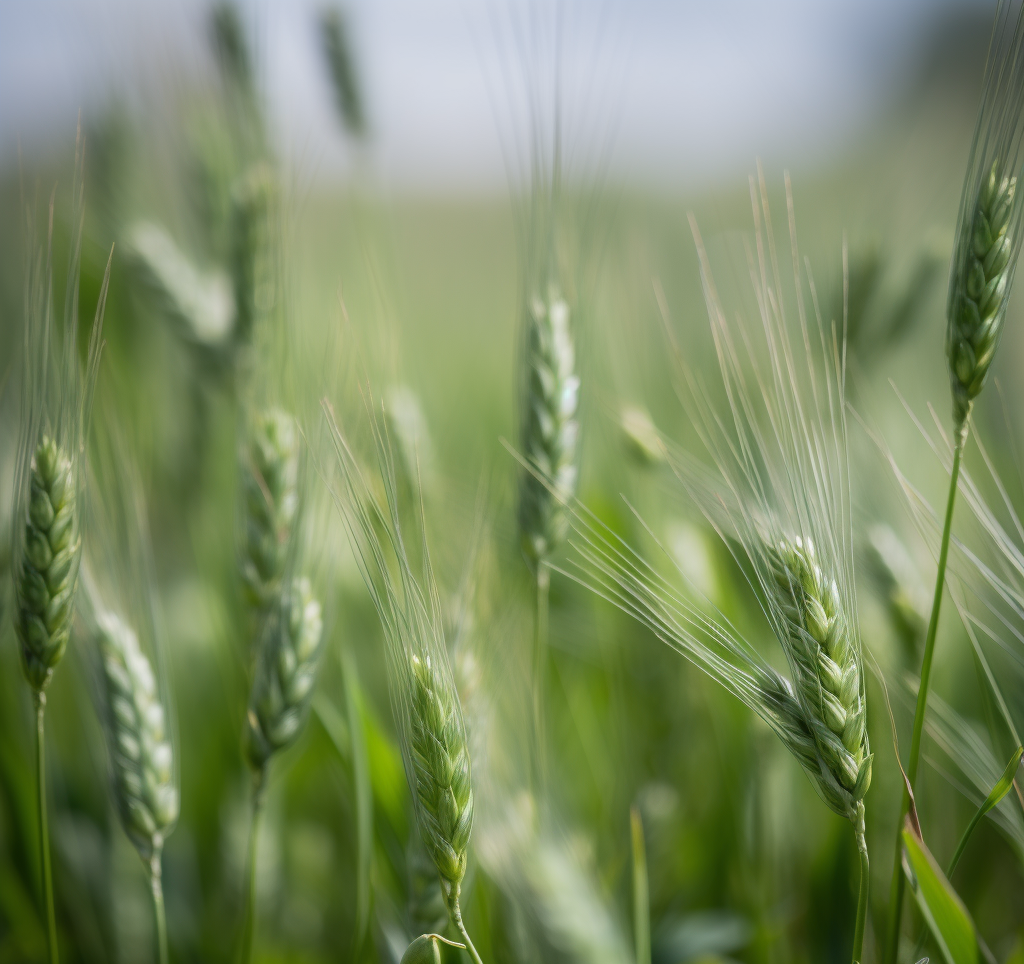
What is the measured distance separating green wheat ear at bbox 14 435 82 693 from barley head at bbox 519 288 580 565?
0.29 m

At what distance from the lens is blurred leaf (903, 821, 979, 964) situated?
0.33 meters

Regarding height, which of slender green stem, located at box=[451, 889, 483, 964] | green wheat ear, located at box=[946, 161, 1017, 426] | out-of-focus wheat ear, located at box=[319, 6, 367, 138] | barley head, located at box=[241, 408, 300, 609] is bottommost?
slender green stem, located at box=[451, 889, 483, 964]

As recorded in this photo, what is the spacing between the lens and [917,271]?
749 mm

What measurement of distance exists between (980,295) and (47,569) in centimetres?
56

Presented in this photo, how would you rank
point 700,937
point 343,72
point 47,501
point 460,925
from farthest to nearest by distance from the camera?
point 343,72
point 700,937
point 47,501
point 460,925

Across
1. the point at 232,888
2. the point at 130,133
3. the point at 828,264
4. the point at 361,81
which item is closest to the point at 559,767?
the point at 232,888

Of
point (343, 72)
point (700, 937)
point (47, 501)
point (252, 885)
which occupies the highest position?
point (343, 72)

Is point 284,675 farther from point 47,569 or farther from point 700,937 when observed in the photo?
point 700,937

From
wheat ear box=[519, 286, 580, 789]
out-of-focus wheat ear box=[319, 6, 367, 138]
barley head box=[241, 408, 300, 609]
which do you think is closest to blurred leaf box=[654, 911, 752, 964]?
wheat ear box=[519, 286, 580, 789]

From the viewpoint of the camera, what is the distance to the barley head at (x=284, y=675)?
43cm

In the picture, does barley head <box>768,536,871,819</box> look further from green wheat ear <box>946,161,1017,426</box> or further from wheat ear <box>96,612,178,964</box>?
wheat ear <box>96,612,178,964</box>

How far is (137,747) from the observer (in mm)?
Result: 439

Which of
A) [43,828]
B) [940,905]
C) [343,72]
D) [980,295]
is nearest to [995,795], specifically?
[940,905]

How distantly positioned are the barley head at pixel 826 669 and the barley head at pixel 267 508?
33 centimetres
